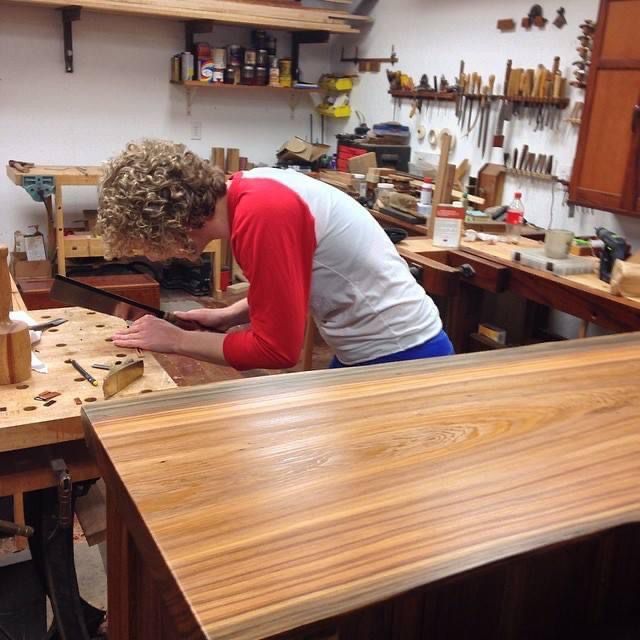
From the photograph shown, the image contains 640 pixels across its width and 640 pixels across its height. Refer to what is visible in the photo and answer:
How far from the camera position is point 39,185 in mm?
4391

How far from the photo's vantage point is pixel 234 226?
1.50 meters

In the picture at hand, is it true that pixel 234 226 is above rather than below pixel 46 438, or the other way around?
above

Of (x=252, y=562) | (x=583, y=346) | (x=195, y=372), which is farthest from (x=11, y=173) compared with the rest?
(x=252, y=562)

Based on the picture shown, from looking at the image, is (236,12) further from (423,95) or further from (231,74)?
(423,95)

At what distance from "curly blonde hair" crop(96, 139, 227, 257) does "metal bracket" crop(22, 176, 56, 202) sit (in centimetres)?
308

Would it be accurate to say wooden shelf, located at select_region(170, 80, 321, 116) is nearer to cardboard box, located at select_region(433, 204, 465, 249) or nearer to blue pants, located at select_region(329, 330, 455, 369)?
cardboard box, located at select_region(433, 204, 465, 249)

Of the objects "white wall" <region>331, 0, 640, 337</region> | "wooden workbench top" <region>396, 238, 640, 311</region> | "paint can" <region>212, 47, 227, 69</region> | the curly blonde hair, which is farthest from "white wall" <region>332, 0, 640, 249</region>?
the curly blonde hair

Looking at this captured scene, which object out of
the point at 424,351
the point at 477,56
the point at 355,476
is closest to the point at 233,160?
the point at 477,56

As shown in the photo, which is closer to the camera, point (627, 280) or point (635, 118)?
point (627, 280)

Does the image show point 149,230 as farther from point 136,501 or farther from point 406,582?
point 406,582

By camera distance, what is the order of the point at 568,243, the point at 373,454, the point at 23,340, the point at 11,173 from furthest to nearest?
1. the point at 11,173
2. the point at 568,243
3. the point at 23,340
4. the point at 373,454

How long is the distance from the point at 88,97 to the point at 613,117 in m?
3.64

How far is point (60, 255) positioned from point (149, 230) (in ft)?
10.8

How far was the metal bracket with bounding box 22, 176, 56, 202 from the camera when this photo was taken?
4355 millimetres
